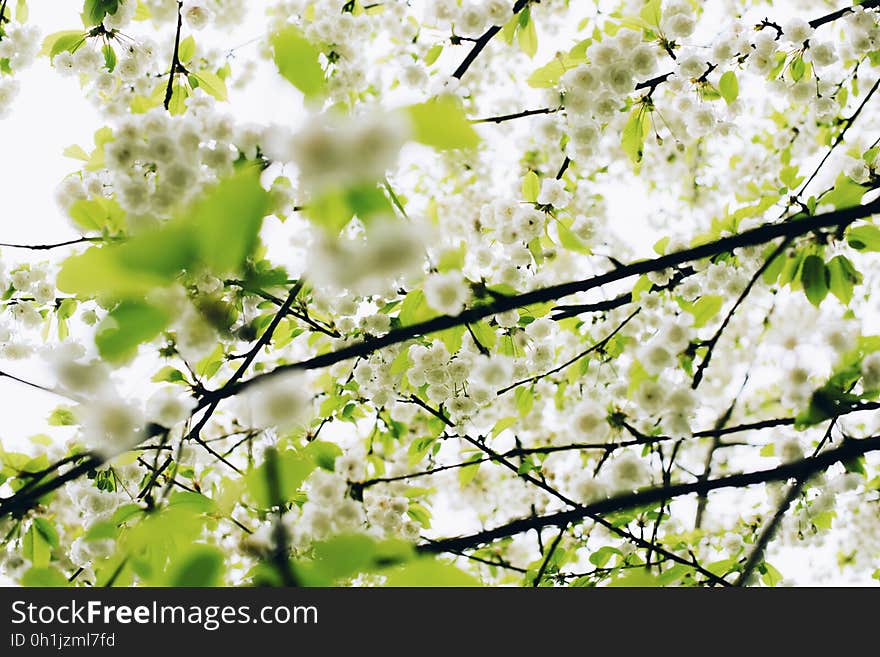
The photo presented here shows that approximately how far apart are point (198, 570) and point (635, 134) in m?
2.65

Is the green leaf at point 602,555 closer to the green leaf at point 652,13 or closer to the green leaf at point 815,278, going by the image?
the green leaf at point 815,278

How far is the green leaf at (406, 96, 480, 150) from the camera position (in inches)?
24.0

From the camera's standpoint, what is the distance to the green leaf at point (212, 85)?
10.2 feet

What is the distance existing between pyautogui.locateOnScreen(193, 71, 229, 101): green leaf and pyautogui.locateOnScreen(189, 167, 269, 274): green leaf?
2882 mm

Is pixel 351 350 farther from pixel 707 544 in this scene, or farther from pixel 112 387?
pixel 707 544

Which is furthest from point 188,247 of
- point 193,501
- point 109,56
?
point 109,56

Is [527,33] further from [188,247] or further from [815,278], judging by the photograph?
[188,247]

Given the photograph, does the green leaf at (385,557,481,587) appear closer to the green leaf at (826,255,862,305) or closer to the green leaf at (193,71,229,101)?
the green leaf at (826,255,862,305)

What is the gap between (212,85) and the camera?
3115 mm

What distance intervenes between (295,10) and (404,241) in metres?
4.39

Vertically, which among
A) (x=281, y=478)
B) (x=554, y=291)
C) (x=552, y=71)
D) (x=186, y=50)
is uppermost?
(x=186, y=50)

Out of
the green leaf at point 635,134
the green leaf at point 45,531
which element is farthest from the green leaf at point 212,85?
the green leaf at point 45,531
